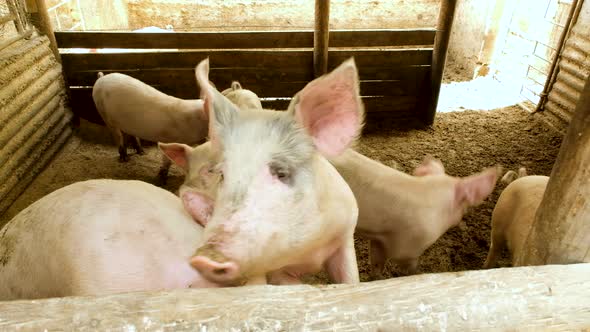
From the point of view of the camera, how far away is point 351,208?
187 centimetres

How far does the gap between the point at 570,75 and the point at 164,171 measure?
4.46m

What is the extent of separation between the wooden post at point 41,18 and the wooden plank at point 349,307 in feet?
13.5

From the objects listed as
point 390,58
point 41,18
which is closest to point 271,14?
point 390,58

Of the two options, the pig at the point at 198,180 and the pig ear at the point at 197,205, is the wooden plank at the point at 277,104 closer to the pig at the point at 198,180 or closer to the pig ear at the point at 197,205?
the pig at the point at 198,180

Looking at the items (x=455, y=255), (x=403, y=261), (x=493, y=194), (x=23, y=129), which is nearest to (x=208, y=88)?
(x=403, y=261)

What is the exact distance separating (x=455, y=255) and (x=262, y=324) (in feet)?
7.74

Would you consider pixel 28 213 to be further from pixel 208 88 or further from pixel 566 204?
pixel 566 204

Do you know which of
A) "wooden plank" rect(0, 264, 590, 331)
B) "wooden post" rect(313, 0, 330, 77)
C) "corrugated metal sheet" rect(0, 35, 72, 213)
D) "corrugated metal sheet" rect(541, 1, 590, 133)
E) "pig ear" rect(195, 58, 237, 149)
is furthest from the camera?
"corrugated metal sheet" rect(541, 1, 590, 133)

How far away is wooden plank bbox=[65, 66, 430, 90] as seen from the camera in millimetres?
4539

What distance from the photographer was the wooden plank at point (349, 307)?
869 millimetres

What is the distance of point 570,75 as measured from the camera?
15.1ft

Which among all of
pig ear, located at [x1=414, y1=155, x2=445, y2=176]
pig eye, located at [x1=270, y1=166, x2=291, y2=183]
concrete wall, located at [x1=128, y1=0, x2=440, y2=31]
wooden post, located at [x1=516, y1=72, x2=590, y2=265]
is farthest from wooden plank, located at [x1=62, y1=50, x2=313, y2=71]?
concrete wall, located at [x1=128, y1=0, x2=440, y2=31]

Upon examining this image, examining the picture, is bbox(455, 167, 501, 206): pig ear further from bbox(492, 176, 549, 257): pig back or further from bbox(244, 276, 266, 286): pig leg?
bbox(244, 276, 266, 286): pig leg

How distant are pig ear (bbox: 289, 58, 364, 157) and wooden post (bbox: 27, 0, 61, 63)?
12.7ft
